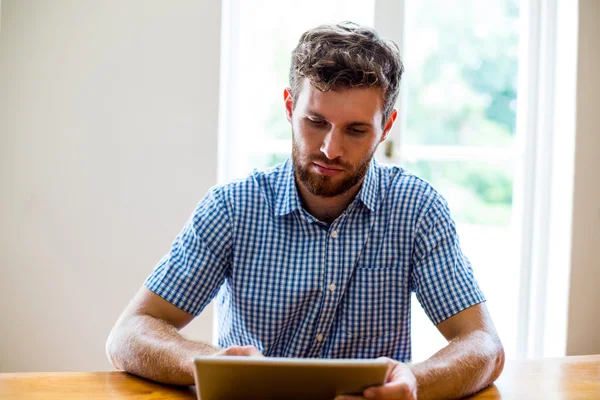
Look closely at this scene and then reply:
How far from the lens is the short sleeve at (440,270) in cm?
152

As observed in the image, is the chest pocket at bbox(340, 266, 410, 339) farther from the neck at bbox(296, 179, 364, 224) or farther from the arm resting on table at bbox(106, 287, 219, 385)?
the arm resting on table at bbox(106, 287, 219, 385)

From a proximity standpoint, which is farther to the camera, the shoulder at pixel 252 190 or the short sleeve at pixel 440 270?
the shoulder at pixel 252 190

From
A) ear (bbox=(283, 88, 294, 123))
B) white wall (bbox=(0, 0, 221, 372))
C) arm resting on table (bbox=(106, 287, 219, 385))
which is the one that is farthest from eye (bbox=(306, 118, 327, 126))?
white wall (bbox=(0, 0, 221, 372))

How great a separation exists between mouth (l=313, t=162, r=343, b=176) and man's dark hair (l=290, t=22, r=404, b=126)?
0.60 ft

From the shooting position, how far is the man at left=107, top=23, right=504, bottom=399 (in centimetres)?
152

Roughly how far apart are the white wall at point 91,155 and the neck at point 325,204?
1.00m

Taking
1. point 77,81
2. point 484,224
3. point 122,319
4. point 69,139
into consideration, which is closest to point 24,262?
point 69,139

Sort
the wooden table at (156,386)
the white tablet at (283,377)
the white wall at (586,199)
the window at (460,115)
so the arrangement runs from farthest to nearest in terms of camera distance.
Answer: the window at (460,115) < the white wall at (586,199) < the wooden table at (156,386) < the white tablet at (283,377)

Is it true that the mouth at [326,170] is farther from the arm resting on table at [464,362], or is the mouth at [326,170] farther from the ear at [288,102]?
the arm resting on table at [464,362]

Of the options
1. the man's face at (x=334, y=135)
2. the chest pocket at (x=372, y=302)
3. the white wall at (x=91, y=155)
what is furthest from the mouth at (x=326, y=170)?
the white wall at (x=91, y=155)

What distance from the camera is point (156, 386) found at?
4.15ft

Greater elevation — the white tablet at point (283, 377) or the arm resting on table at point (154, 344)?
the white tablet at point (283, 377)

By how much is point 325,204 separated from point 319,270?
181 mm

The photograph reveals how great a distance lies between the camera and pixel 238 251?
159cm
